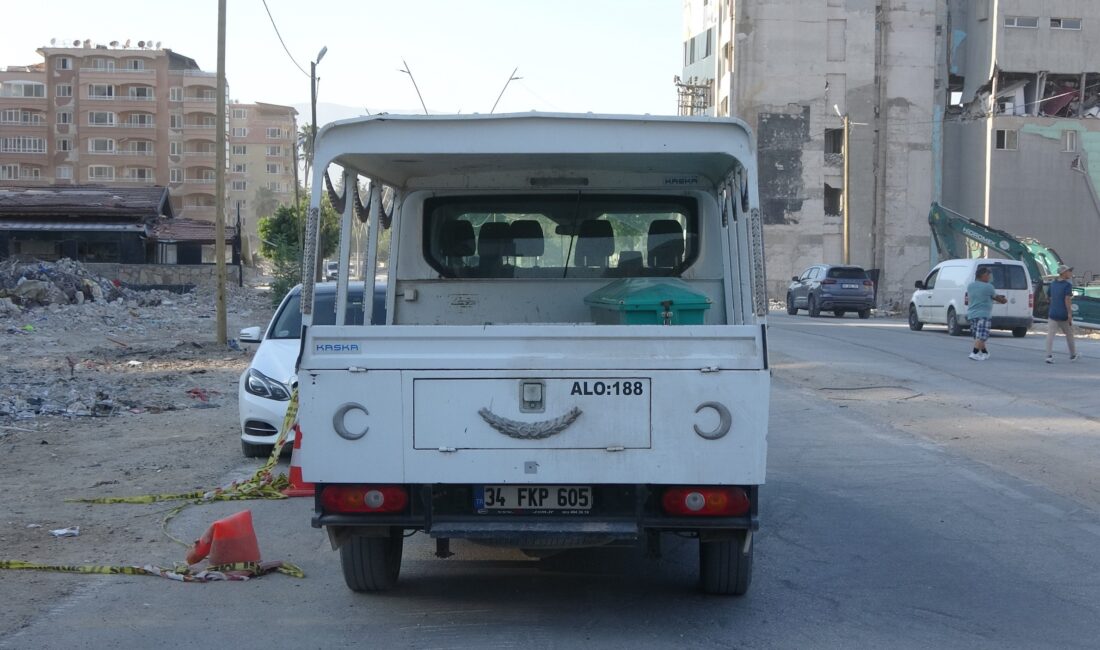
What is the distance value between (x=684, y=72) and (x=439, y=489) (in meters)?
77.8

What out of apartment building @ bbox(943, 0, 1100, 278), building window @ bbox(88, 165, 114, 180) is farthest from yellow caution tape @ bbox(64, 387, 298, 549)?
building window @ bbox(88, 165, 114, 180)

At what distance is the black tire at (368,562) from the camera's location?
6102 millimetres

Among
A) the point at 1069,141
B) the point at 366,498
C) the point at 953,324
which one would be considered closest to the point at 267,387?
the point at 366,498

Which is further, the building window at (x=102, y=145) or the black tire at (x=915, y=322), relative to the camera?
the building window at (x=102, y=145)

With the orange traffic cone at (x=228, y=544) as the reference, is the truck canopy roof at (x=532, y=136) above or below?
above

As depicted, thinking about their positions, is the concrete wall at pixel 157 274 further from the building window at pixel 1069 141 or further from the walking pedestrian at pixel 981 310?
the building window at pixel 1069 141

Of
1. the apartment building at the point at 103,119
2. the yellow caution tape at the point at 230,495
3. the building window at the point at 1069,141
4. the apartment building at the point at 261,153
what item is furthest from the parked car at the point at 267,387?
the apartment building at the point at 261,153

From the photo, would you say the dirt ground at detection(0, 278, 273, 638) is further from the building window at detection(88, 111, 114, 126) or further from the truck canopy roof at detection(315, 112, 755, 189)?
the building window at detection(88, 111, 114, 126)

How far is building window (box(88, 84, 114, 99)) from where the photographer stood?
9150cm

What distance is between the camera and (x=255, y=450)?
10914 millimetres

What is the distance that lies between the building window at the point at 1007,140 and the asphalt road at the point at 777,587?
174ft

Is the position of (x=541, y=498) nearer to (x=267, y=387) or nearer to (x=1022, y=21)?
(x=267, y=387)

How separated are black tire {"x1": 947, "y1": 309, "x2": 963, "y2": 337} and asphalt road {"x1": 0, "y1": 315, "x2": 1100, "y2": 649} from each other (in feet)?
61.3

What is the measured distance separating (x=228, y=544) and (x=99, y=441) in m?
6.30
